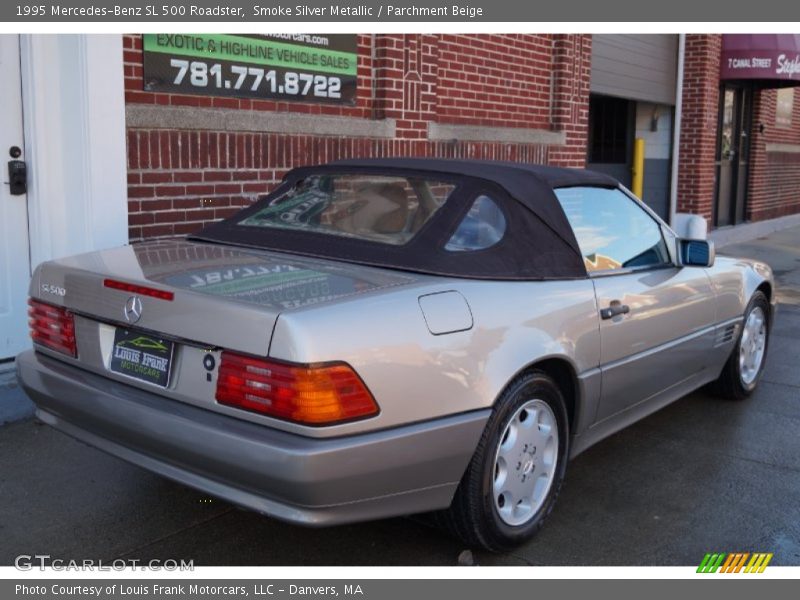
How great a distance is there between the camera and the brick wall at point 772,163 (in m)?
16.0

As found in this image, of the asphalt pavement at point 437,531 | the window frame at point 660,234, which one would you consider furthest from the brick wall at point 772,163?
the window frame at point 660,234

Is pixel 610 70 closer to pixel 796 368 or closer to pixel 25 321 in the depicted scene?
pixel 796 368

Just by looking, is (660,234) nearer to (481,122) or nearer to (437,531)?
(437,531)

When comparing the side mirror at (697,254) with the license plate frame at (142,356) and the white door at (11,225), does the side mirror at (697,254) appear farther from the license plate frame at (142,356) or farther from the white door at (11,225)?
the white door at (11,225)

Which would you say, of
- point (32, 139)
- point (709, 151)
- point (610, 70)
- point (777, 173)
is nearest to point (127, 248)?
point (32, 139)

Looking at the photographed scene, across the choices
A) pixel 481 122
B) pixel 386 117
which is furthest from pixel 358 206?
pixel 481 122

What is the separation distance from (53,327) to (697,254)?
3.16 m

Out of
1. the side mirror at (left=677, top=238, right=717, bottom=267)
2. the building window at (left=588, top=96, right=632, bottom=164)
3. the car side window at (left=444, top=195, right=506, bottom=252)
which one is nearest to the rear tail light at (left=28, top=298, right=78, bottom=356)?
the car side window at (left=444, top=195, right=506, bottom=252)

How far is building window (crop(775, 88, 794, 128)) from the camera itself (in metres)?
17.2

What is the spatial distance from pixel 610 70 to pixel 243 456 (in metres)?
9.88

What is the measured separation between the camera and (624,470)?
14.7ft

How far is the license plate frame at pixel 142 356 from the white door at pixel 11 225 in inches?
101

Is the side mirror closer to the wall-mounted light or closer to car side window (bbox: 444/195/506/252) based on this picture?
car side window (bbox: 444/195/506/252)

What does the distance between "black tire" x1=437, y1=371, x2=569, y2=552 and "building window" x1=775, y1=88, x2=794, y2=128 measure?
1552cm
